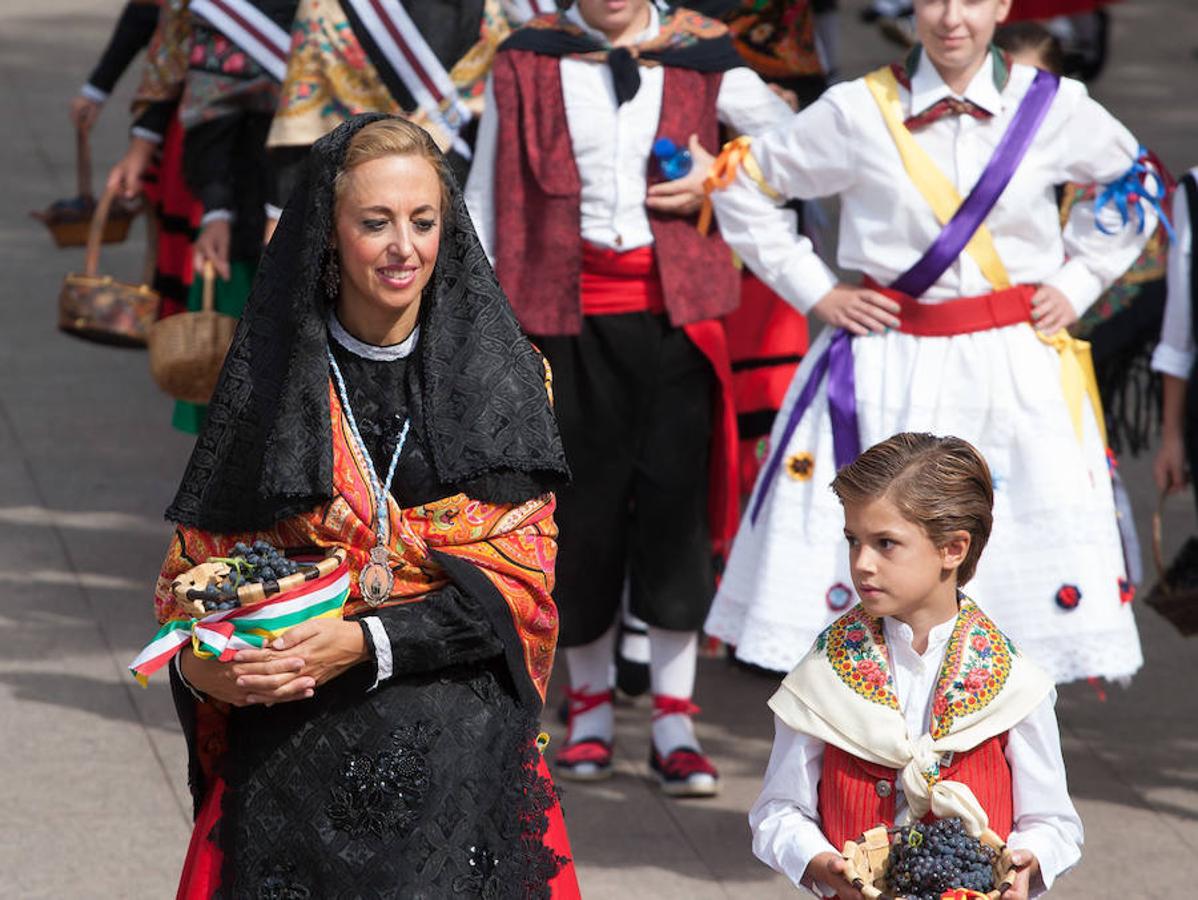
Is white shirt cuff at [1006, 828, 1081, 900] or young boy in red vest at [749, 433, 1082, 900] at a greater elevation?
young boy in red vest at [749, 433, 1082, 900]

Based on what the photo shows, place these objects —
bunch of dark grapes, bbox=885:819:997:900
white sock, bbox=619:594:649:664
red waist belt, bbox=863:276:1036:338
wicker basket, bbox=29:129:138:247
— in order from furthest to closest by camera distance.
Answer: wicker basket, bbox=29:129:138:247 < white sock, bbox=619:594:649:664 < red waist belt, bbox=863:276:1036:338 < bunch of dark grapes, bbox=885:819:997:900

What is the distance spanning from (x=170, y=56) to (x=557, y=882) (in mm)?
3835

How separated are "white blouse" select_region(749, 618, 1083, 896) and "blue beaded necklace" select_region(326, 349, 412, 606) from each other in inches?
25.0

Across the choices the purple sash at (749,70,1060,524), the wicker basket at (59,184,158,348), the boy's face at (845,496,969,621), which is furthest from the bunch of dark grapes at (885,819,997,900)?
the wicker basket at (59,184,158,348)

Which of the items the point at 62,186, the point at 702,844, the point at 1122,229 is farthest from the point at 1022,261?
the point at 62,186

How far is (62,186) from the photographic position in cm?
1166

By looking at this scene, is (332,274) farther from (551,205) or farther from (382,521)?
(551,205)

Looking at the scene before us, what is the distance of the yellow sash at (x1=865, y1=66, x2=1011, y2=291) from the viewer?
4812mm

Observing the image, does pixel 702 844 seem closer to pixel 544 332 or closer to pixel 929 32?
pixel 544 332

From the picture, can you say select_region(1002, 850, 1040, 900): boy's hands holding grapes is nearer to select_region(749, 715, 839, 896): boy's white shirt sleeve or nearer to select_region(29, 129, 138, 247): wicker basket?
select_region(749, 715, 839, 896): boy's white shirt sleeve

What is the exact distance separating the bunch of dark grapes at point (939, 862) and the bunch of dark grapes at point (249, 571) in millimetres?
948

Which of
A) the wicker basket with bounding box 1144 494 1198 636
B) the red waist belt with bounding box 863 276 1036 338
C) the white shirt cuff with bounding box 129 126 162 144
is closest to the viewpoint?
the red waist belt with bounding box 863 276 1036 338

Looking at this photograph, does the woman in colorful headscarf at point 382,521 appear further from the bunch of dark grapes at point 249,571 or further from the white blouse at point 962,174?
the white blouse at point 962,174

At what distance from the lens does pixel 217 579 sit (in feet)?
10.6
